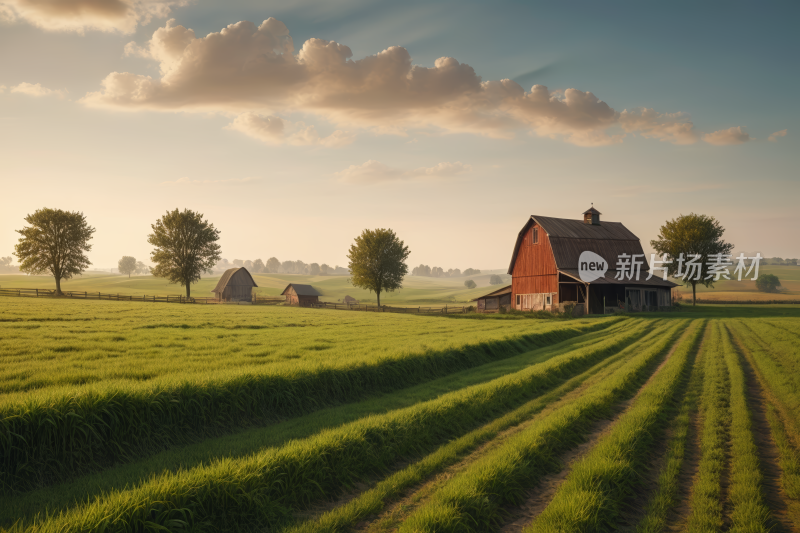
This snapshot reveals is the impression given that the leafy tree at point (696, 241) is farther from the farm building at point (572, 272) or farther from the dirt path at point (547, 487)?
the dirt path at point (547, 487)

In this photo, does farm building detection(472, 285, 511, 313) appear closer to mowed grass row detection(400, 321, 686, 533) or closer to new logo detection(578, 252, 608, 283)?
new logo detection(578, 252, 608, 283)

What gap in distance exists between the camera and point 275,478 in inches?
266

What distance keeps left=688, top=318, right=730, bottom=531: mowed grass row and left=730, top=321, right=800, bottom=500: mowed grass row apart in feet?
2.83

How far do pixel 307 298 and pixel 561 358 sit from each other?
7665 cm

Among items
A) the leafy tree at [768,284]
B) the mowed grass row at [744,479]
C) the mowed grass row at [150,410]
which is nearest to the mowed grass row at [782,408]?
the mowed grass row at [744,479]

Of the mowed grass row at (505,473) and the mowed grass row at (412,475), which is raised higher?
the mowed grass row at (505,473)

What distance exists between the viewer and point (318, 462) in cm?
742

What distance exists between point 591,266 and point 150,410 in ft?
180

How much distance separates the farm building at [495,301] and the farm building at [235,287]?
5025 centimetres

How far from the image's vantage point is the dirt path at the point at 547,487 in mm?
6367

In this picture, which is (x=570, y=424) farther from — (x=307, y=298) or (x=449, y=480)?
(x=307, y=298)

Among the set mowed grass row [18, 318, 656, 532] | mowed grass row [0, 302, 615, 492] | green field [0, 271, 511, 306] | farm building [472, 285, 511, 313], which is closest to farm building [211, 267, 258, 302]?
green field [0, 271, 511, 306]

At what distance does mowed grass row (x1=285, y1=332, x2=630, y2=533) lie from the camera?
242 inches

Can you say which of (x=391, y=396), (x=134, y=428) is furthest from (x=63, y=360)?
(x=391, y=396)
